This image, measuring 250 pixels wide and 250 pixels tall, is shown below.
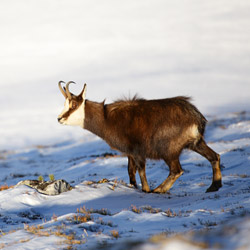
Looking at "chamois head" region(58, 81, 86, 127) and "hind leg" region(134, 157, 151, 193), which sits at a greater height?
"chamois head" region(58, 81, 86, 127)

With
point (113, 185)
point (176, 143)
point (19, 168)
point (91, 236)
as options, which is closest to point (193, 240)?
point (91, 236)

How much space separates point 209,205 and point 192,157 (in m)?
10.7

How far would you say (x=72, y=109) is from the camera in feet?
38.7

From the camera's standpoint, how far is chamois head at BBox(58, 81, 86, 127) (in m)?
11.7

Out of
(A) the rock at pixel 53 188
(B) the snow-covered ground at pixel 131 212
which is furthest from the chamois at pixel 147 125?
(A) the rock at pixel 53 188

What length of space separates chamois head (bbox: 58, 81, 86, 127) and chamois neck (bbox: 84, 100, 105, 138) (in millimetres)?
141

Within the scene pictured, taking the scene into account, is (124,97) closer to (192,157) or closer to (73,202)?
(73,202)

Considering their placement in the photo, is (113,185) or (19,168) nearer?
(113,185)

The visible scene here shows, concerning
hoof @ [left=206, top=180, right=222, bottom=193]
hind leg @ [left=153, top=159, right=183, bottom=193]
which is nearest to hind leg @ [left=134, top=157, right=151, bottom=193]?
hind leg @ [left=153, top=159, right=183, bottom=193]

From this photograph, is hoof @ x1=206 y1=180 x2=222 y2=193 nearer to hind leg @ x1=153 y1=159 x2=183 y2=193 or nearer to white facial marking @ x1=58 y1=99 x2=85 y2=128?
hind leg @ x1=153 y1=159 x2=183 y2=193

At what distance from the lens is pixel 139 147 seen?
1118cm

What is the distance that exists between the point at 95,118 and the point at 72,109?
2.24 ft

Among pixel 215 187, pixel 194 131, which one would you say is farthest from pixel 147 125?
pixel 215 187

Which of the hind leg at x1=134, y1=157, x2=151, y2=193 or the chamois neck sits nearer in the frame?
the hind leg at x1=134, y1=157, x2=151, y2=193
